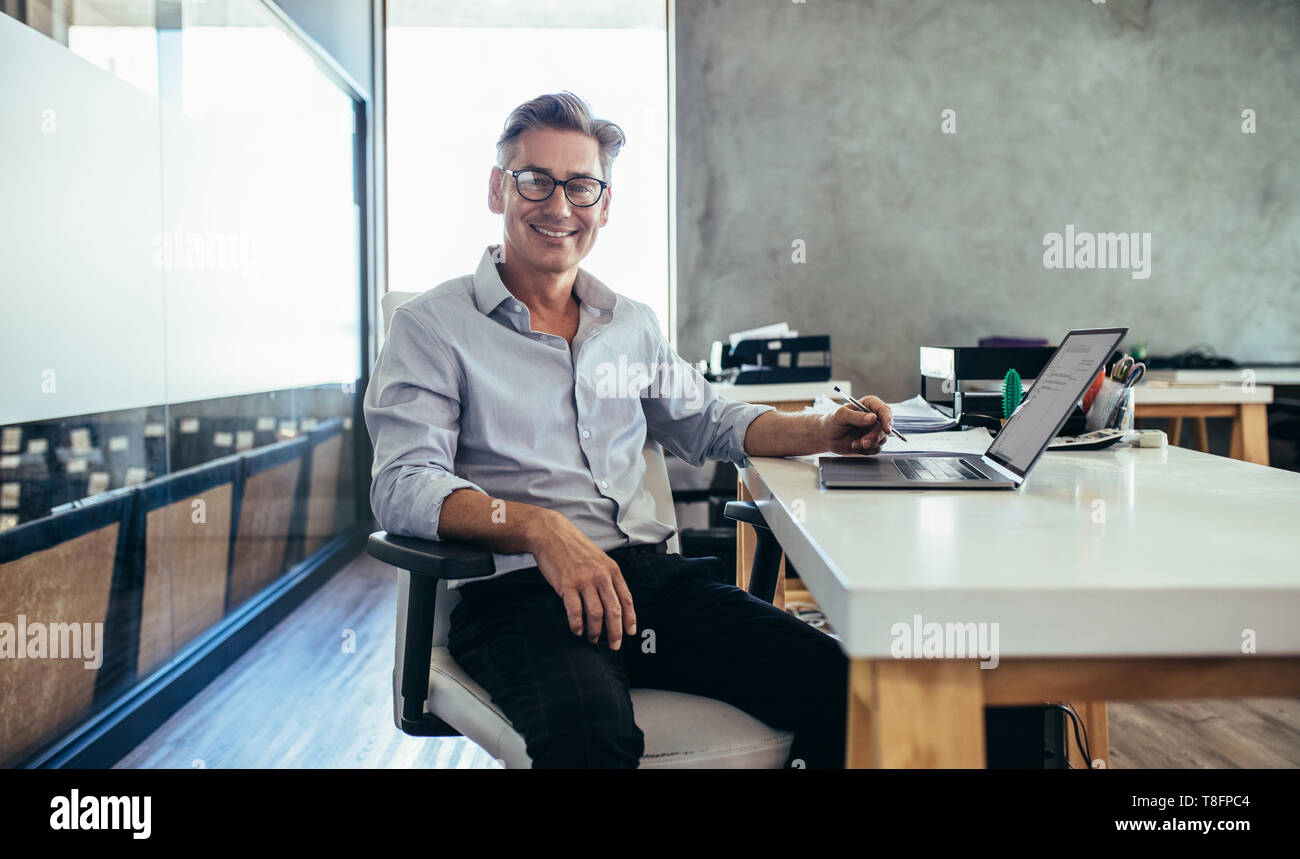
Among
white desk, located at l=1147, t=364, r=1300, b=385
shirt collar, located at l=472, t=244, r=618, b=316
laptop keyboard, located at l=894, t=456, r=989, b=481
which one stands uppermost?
shirt collar, located at l=472, t=244, r=618, b=316

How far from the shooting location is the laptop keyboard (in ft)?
3.85

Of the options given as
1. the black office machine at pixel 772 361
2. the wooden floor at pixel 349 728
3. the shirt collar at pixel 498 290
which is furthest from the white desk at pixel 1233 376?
the shirt collar at pixel 498 290

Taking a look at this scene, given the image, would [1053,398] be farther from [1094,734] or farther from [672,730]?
[1094,734]

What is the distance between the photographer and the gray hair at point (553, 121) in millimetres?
1469

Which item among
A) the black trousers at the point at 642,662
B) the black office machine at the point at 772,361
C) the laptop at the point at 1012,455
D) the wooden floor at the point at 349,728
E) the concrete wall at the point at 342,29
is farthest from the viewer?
the concrete wall at the point at 342,29

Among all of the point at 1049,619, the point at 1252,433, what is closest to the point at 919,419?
the point at 1049,619

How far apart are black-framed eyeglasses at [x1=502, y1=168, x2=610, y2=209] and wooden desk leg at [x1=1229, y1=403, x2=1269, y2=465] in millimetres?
2292

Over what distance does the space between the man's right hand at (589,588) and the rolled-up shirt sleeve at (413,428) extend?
0.19 meters

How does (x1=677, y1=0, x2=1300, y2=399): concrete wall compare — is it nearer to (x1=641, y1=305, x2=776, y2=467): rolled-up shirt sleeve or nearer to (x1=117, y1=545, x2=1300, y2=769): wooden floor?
(x1=117, y1=545, x2=1300, y2=769): wooden floor

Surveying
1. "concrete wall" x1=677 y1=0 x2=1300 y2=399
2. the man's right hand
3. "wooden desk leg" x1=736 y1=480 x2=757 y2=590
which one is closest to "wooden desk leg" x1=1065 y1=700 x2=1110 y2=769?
"wooden desk leg" x1=736 y1=480 x2=757 y2=590

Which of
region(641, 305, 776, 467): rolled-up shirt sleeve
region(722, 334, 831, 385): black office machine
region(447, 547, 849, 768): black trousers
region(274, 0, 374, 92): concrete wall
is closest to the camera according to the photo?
region(447, 547, 849, 768): black trousers

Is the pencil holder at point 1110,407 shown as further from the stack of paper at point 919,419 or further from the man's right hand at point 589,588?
A: the man's right hand at point 589,588

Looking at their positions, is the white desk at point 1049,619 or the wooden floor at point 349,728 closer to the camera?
the white desk at point 1049,619

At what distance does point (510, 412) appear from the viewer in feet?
4.62
